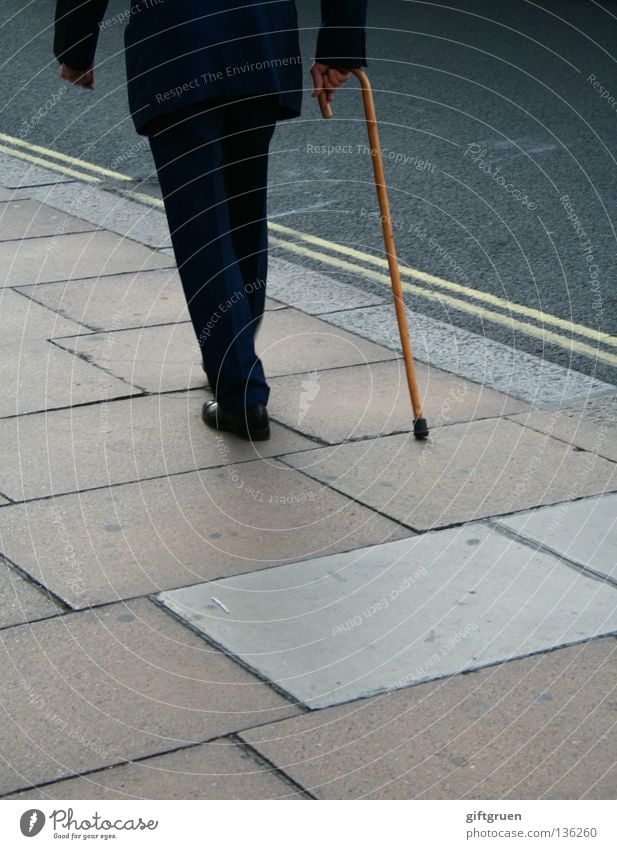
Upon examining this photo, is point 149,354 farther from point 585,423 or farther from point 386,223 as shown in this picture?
point 585,423

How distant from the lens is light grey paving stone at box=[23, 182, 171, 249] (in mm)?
6973

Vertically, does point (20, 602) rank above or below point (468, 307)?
below

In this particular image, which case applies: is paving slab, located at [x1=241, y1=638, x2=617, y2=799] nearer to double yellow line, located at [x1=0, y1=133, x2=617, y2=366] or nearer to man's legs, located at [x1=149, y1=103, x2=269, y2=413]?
man's legs, located at [x1=149, y1=103, x2=269, y2=413]

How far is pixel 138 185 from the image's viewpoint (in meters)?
7.96

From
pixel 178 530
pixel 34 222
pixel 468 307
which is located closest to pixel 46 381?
pixel 178 530

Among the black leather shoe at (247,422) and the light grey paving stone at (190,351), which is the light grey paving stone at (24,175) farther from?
the black leather shoe at (247,422)

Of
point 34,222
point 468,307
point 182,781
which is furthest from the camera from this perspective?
point 34,222

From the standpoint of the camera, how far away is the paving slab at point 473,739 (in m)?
2.80

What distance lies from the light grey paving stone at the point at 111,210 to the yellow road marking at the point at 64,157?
0.30m

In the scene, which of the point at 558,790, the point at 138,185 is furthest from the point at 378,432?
the point at 138,185

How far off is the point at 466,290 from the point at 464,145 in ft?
8.47

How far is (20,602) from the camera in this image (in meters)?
3.52

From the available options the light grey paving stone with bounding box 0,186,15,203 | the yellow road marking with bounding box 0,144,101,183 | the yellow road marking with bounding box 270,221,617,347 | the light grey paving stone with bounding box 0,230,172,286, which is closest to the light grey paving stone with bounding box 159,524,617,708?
the yellow road marking with bounding box 270,221,617,347
